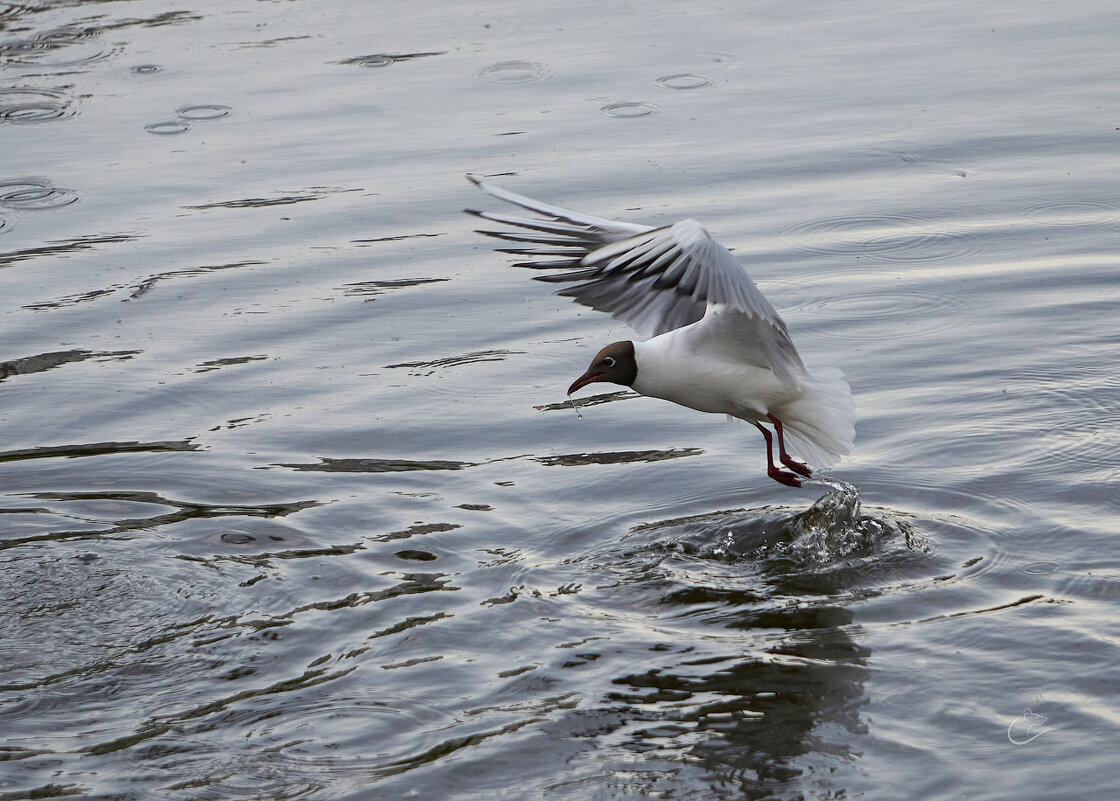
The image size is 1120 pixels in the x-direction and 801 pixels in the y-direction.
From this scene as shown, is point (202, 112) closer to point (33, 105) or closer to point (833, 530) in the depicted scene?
point (33, 105)

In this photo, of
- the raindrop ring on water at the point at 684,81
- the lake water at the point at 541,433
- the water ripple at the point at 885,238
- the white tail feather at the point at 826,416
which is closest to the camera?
the lake water at the point at 541,433

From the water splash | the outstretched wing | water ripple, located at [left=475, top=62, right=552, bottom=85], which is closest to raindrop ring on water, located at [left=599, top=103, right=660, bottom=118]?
water ripple, located at [left=475, top=62, right=552, bottom=85]

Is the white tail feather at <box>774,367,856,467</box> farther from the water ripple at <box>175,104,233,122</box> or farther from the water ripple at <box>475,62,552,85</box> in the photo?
the water ripple at <box>175,104,233,122</box>

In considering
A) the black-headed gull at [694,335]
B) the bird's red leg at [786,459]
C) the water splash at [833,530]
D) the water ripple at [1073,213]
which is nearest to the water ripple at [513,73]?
the water ripple at [1073,213]

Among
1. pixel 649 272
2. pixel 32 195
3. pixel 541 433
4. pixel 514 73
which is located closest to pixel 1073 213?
pixel 541 433

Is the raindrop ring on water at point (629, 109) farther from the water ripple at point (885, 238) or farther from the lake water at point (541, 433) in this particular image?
the water ripple at point (885, 238)

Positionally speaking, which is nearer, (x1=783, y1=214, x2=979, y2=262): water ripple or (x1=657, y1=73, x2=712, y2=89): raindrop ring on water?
(x1=783, y1=214, x2=979, y2=262): water ripple

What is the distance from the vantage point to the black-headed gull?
5605mm

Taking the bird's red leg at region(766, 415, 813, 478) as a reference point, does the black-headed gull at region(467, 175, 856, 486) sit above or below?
above

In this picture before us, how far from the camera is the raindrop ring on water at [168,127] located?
1121 centimetres

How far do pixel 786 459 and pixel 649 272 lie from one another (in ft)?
3.91

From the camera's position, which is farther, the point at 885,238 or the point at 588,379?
the point at 885,238

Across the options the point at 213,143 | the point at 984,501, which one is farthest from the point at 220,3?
the point at 984,501

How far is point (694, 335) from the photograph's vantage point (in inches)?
246
